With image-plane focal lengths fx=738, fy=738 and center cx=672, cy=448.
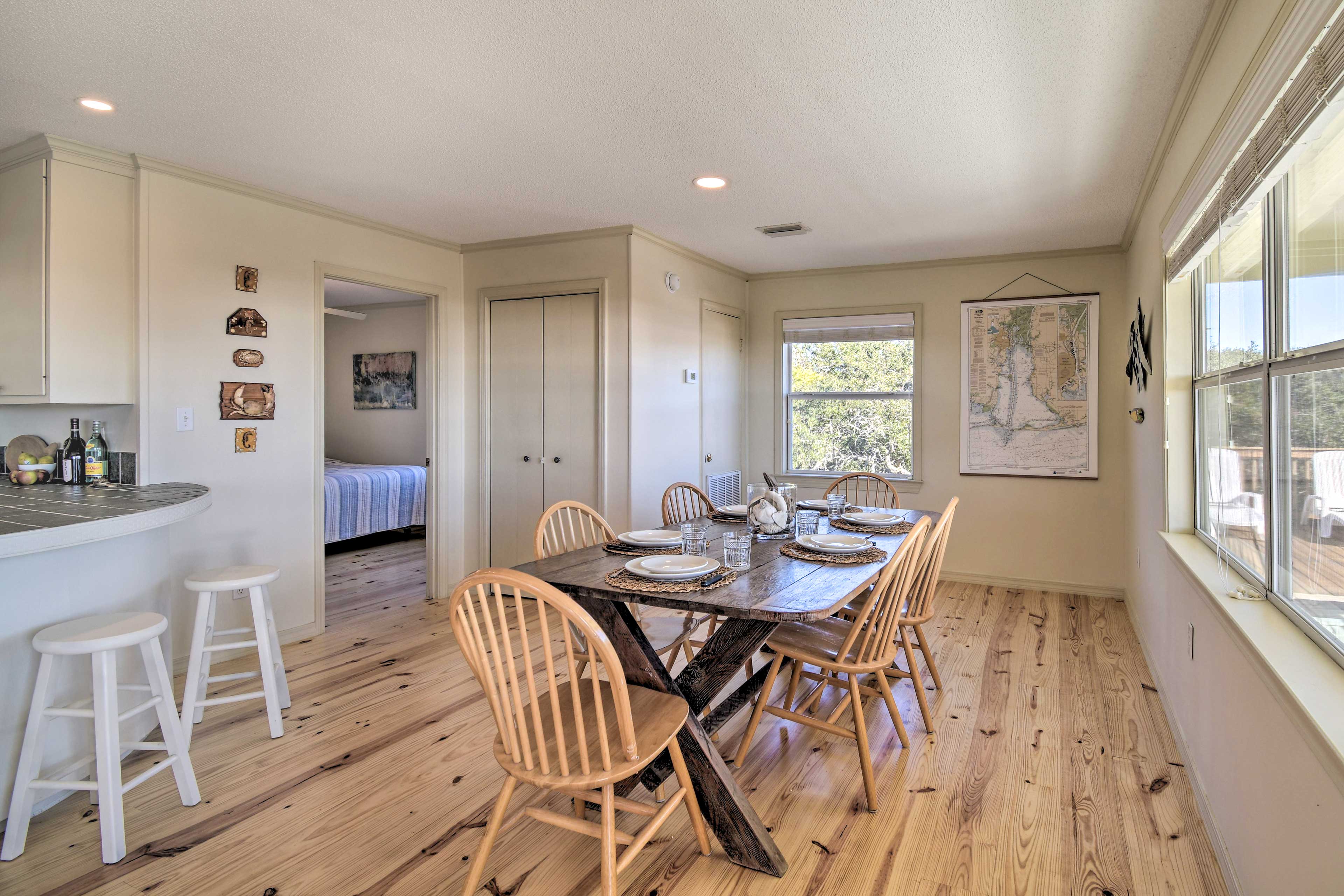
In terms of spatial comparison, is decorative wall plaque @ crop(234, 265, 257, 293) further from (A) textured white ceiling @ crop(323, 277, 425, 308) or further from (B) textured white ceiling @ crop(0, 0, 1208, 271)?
(A) textured white ceiling @ crop(323, 277, 425, 308)

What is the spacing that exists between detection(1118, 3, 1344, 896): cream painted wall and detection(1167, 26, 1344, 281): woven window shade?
0.57ft

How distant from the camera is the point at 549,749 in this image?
1791 mm

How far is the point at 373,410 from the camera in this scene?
7926 mm

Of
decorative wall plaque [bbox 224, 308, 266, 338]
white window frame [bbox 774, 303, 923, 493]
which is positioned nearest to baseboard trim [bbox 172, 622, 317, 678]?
decorative wall plaque [bbox 224, 308, 266, 338]

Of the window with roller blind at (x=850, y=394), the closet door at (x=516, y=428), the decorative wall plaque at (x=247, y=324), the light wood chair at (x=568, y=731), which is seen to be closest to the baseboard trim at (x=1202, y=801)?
the light wood chair at (x=568, y=731)

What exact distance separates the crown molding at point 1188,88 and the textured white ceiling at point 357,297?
5826 millimetres

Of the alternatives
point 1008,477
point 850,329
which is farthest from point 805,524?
point 850,329

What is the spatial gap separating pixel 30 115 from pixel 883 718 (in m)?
4.02

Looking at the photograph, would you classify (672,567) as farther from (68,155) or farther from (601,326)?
(68,155)

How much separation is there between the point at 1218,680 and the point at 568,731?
178 centimetres

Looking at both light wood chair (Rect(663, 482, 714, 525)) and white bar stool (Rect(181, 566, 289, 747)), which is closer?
white bar stool (Rect(181, 566, 289, 747))

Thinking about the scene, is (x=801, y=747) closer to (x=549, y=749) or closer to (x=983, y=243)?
(x=549, y=749)

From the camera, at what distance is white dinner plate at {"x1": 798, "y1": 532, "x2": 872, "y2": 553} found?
2.51 metres

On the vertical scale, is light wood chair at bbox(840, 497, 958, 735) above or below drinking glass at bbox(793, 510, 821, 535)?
below
